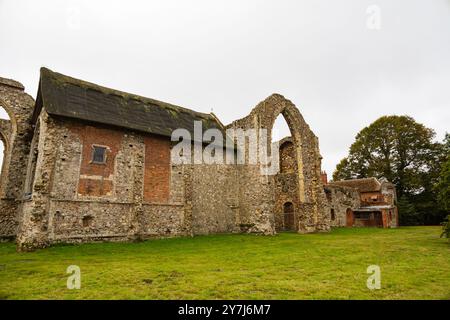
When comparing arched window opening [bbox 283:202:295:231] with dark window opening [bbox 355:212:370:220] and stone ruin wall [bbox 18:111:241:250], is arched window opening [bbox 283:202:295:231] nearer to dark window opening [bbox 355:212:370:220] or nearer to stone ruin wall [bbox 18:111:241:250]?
stone ruin wall [bbox 18:111:241:250]

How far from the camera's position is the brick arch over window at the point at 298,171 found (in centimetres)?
2042

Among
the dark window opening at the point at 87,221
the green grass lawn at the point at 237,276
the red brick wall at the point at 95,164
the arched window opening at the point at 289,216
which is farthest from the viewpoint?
the arched window opening at the point at 289,216

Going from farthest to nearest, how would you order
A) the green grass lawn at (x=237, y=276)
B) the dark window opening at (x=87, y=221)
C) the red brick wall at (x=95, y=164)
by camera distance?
the red brick wall at (x=95, y=164) → the dark window opening at (x=87, y=221) → the green grass lawn at (x=237, y=276)

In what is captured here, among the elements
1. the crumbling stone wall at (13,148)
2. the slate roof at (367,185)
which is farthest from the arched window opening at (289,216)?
the crumbling stone wall at (13,148)

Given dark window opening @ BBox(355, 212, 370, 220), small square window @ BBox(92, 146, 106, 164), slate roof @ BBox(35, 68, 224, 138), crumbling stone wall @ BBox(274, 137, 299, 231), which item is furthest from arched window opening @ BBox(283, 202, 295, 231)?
small square window @ BBox(92, 146, 106, 164)

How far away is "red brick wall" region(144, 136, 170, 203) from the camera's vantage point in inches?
683

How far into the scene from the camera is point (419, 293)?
5582 mm

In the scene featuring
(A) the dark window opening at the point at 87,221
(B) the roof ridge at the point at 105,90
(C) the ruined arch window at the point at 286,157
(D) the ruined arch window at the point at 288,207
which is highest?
(B) the roof ridge at the point at 105,90

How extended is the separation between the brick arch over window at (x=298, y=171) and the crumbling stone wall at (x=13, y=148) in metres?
14.7

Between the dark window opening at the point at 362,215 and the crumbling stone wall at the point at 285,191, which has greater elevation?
the crumbling stone wall at the point at 285,191

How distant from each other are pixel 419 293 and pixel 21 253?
46.7 feet

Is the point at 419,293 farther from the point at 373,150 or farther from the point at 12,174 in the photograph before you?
the point at 373,150

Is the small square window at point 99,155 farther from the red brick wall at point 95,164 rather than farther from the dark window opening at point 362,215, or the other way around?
the dark window opening at point 362,215
